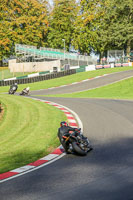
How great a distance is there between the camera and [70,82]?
148ft

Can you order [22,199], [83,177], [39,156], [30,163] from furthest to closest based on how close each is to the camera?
[39,156]
[30,163]
[83,177]
[22,199]

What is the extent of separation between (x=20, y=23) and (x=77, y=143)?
68833mm

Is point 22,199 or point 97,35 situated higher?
point 97,35

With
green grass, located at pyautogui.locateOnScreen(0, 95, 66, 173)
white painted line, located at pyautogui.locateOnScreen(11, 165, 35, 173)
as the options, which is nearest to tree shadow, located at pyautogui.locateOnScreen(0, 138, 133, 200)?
white painted line, located at pyautogui.locateOnScreen(11, 165, 35, 173)

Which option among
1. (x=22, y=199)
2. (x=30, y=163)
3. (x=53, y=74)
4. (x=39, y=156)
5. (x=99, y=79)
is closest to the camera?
(x=22, y=199)

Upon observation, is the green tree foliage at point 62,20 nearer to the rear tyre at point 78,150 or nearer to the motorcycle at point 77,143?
the motorcycle at point 77,143

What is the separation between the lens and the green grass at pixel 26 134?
11.2 m

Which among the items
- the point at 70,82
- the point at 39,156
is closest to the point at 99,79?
the point at 70,82

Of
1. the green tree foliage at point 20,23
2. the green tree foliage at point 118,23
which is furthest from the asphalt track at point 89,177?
the green tree foliage at point 20,23

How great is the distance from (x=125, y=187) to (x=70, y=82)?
124ft

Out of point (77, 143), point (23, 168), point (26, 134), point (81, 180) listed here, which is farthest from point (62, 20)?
point (81, 180)

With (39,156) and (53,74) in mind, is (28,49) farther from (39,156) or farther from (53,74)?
(39,156)

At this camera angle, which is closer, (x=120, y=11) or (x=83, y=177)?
(x=83, y=177)

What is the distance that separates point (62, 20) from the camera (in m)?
78.2
